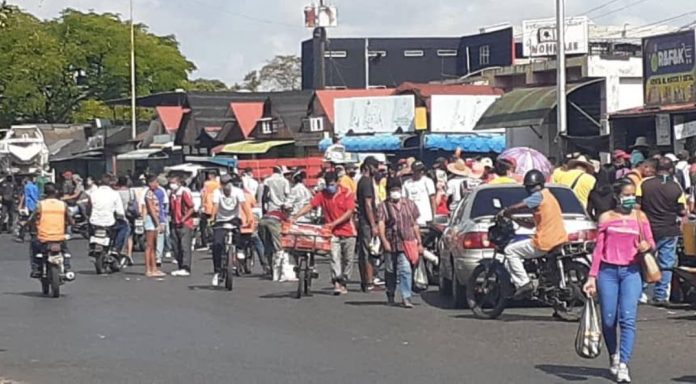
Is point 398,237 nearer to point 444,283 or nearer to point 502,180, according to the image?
point 444,283

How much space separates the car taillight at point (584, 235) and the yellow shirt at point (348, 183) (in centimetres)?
488

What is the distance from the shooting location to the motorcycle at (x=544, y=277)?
15148 mm

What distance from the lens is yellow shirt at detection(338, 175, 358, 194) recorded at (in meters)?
20.5

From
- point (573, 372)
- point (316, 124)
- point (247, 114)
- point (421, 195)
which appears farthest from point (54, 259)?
point (247, 114)

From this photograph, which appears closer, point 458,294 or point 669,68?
point 458,294

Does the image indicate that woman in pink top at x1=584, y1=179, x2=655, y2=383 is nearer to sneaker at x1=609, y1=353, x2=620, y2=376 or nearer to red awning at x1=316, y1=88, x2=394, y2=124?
sneaker at x1=609, y1=353, x2=620, y2=376

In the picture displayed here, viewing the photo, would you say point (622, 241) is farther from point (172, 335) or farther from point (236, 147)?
point (236, 147)

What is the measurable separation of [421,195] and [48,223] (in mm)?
6135

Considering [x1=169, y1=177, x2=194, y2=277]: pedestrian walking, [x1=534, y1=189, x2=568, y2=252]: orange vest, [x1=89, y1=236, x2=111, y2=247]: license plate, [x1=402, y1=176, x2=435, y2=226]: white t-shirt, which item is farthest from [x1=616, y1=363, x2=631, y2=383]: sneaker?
[x1=89, y1=236, x2=111, y2=247]: license plate

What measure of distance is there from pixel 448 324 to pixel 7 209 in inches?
1127

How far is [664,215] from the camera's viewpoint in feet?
54.2

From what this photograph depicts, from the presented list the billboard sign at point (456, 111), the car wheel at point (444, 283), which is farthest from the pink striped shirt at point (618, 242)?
the billboard sign at point (456, 111)

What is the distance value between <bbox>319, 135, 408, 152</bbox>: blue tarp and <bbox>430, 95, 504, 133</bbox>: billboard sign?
127 centimetres

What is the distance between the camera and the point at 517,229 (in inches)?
622
